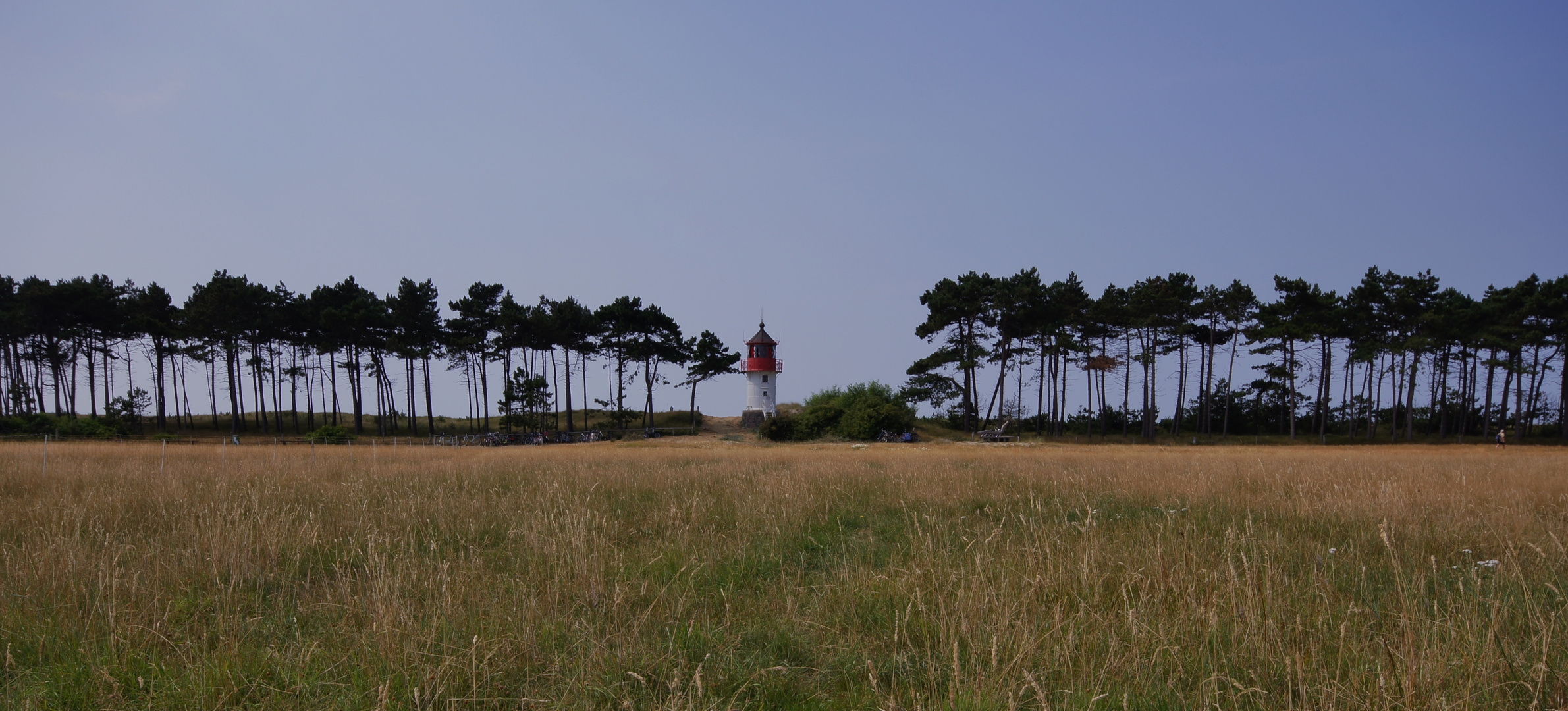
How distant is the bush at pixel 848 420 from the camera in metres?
47.9

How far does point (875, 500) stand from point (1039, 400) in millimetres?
50190

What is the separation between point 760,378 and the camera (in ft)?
194

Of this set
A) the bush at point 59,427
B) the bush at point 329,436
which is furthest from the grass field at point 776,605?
the bush at point 59,427

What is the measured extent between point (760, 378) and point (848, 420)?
38.9 ft

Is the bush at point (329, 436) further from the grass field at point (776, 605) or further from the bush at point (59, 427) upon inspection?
the grass field at point (776, 605)

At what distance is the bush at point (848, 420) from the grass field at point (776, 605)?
39.2 metres

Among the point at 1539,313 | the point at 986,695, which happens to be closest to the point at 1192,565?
the point at 986,695

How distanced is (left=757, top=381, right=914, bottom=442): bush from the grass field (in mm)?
39195

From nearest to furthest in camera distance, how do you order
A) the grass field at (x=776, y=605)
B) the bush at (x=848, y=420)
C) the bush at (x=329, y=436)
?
the grass field at (x=776, y=605)
the bush at (x=329, y=436)
the bush at (x=848, y=420)

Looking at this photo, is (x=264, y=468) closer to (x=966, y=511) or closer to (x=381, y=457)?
(x=381, y=457)

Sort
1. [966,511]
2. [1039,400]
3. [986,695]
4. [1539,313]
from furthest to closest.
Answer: [1039,400] → [1539,313] → [966,511] → [986,695]

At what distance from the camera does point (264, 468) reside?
13.3 meters

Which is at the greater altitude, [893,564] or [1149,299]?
[1149,299]

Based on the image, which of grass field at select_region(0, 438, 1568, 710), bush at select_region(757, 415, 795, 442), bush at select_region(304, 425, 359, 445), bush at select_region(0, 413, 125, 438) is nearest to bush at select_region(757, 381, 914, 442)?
bush at select_region(757, 415, 795, 442)
